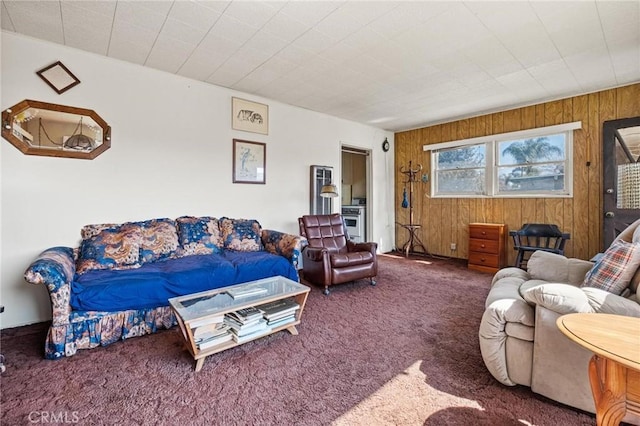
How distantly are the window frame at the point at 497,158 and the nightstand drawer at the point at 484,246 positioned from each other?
2.74 feet

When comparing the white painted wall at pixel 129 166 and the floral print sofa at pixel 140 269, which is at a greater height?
the white painted wall at pixel 129 166

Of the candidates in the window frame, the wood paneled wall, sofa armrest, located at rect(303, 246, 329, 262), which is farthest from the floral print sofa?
the window frame

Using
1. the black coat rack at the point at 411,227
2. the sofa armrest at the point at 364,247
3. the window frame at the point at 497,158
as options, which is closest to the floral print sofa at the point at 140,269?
the sofa armrest at the point at 364,247

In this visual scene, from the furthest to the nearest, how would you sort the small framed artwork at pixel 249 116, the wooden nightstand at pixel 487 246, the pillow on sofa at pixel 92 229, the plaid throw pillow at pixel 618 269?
the wooden nightstand at pixel 487 246
the small framed artwork at pixel 249 116
the pillow on sofa at pixel 92 229
the plaid throw pillow at pixel 618 269

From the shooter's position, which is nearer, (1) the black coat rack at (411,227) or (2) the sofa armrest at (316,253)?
(2) the sofa armrest at (316,253)

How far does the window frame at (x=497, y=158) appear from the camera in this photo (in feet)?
13.2

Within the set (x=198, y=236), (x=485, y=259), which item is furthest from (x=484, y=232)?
(x=198, y=236)

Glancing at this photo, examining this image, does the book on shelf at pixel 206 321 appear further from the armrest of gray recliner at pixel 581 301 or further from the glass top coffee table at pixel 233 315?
the armrest of gray recliner at pixel 581 301

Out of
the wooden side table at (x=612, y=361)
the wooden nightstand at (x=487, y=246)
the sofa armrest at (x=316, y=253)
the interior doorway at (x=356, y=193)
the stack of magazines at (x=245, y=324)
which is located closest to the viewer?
the wooden side table at (x=612, y=361)

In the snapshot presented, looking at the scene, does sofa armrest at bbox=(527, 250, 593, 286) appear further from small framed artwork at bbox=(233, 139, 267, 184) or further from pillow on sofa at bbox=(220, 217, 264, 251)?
small framed artwork at bbox=(233, 139, 267, 184)

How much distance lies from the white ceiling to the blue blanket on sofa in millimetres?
2080

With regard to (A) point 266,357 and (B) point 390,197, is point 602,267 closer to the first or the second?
(A) point 266,357

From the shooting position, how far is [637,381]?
1.02 m

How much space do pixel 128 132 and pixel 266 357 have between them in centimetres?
274
